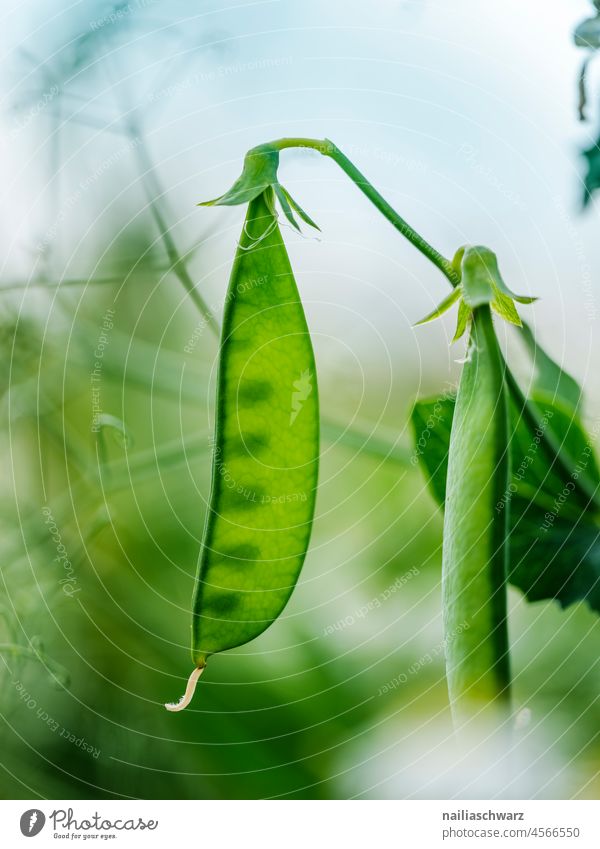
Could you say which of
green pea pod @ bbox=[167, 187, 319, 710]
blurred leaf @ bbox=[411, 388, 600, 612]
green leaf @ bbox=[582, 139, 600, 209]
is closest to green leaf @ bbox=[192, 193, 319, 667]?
green pea pod @ bbox=[167, 187, 319, 710]

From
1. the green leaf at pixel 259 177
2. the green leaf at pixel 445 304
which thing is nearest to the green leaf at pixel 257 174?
the green leaf at pixel 259 177

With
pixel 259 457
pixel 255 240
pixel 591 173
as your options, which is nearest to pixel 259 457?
pixel 259 457

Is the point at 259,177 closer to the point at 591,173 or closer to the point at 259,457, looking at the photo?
the point at 259,457

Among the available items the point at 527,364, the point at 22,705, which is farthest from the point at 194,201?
the point at 22,705

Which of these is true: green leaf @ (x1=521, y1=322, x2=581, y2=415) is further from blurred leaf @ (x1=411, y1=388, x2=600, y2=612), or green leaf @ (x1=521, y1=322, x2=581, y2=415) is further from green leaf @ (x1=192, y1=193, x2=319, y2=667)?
green leaf @ (x1=192, y1=193, x2=319, y2=667)

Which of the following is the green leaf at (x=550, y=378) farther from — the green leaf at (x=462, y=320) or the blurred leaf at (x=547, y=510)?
the green leaf at (x=462, y=320)
